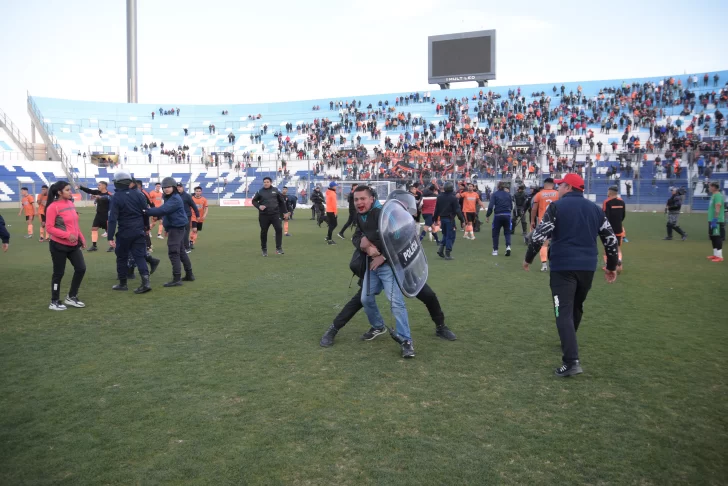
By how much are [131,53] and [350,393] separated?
65.4 meters

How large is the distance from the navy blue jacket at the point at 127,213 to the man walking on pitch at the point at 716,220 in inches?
449

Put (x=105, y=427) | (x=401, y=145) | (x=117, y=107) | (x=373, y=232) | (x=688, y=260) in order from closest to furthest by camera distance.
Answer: (x=105, y=427)
(x=373, y=232)
(x=688, y=260)
(x=401, y=145)
(x=117, y=107)

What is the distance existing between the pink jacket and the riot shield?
14.4 feet

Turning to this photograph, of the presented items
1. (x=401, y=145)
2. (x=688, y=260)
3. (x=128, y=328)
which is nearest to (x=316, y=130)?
(x=401, y=145)

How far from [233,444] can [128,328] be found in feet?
11.1

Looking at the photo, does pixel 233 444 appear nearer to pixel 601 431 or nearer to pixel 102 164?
pixel 601 431

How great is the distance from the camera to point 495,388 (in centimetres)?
448

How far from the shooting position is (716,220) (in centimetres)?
1185

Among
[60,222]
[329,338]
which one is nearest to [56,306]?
[60,222]

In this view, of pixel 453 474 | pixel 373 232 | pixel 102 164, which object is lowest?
pixel 453 474

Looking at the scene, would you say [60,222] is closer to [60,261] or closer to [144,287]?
[60,261]

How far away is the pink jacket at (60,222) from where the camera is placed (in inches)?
278

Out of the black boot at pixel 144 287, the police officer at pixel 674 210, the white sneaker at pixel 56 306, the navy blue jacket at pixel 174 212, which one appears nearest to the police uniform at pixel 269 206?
the navy blue jacket at pixel 174 212

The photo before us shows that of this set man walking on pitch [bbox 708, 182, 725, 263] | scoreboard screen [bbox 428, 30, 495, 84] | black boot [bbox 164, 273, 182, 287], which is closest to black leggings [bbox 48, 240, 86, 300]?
black boot [bbox 164, 273, 182, 287]
